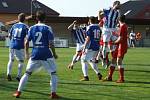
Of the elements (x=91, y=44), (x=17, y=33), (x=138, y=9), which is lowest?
(x=91, y=44)

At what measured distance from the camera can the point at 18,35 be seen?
18000 millimetres

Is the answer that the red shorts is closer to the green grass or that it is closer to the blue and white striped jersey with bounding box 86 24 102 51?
the blue and white striped jersey with bounding box 86 24 102 51

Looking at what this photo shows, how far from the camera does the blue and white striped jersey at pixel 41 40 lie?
14.2 m

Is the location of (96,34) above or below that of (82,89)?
above

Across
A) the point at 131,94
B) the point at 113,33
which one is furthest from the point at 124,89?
the point at 113,33

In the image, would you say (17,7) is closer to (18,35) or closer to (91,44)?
(91,44)

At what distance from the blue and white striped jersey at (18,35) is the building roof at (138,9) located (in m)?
95.3

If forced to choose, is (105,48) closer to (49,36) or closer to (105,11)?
(105,11)

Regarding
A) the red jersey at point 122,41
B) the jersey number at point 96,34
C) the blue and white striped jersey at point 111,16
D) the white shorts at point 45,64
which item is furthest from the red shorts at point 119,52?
the white shorts at point 45,64

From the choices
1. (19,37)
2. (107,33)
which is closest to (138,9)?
(107,33)

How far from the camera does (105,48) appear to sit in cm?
2073

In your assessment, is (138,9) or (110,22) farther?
(138,9)

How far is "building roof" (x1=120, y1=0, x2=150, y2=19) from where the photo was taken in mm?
114188

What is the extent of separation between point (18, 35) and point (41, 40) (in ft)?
12.8
